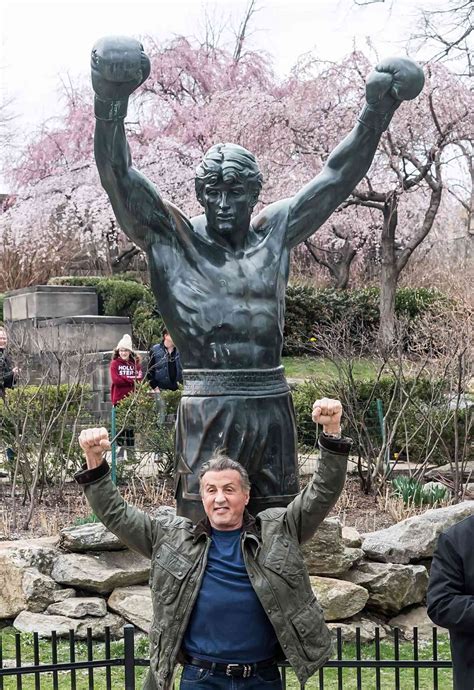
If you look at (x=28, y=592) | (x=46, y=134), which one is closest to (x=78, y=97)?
(x=46, y=134)

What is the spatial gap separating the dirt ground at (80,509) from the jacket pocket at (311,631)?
5375mm

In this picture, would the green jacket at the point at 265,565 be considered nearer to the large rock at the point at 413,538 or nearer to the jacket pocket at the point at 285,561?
the jacket pocket at the point at 285,561

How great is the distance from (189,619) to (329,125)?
17.4m

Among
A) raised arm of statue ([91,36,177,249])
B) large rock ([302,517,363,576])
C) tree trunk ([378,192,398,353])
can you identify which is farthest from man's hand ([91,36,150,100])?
tree trunk ([378,192,398,353])

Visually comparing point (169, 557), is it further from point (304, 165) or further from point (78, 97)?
point (78, 97)

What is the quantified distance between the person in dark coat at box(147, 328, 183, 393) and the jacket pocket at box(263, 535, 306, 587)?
7415 mm

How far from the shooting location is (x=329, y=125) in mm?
19281

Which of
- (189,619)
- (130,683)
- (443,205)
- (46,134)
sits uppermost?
(46,134)

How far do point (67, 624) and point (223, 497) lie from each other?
408 centimetres

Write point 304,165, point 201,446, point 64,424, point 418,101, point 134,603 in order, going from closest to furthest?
1. point 201,446
2. point 134,603
3. point 64,424
4. point 418,101
5. point 304,165

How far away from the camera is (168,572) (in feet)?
8.94

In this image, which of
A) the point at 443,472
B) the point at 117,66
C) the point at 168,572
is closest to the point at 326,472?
the point at 168,572

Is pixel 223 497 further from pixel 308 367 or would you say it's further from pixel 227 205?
pixel 308 367

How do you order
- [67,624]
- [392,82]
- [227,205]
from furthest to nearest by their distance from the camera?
[67,624]
[392,82]
[227,205]
